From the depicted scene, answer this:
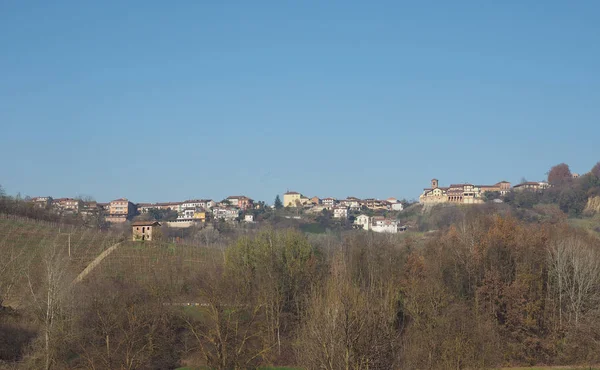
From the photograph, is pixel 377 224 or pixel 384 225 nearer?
pixel 384 225

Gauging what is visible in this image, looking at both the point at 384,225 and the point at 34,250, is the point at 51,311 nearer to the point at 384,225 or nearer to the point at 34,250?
the point at 34,250

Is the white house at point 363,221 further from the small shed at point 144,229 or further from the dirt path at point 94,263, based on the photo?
the dirt path at point 94,263

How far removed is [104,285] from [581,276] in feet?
108

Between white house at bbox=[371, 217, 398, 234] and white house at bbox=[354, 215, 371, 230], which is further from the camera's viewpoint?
white house at bbox=[354, 215, 371, 230]

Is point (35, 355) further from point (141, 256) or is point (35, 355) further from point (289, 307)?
point (141, 256)

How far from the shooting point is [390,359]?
37125mm

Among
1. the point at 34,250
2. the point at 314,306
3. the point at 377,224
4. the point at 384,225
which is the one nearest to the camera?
the point at 314,306

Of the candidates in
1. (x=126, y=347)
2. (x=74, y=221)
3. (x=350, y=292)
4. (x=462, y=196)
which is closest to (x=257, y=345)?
(x=126, y=347)

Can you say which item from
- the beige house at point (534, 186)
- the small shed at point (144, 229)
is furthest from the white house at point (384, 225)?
the small shed at point (144, 229)

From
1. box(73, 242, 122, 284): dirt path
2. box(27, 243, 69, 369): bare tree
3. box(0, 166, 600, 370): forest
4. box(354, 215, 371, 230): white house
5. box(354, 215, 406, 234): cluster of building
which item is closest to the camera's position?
box(0, 166, 600, 370): forest

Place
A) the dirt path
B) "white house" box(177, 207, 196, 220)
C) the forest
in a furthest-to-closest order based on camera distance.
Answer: "white house" box(177, 207, 196, 220) → the dirt path → the forest

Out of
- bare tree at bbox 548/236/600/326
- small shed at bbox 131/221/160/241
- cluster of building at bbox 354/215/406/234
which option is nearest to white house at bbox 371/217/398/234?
cluster of building at bbox 354/215/406/234

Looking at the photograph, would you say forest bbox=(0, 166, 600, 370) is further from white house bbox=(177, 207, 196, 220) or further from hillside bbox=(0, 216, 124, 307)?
white house bbox=(177, 207, 196, 220)

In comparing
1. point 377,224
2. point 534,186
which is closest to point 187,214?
point 377,224
